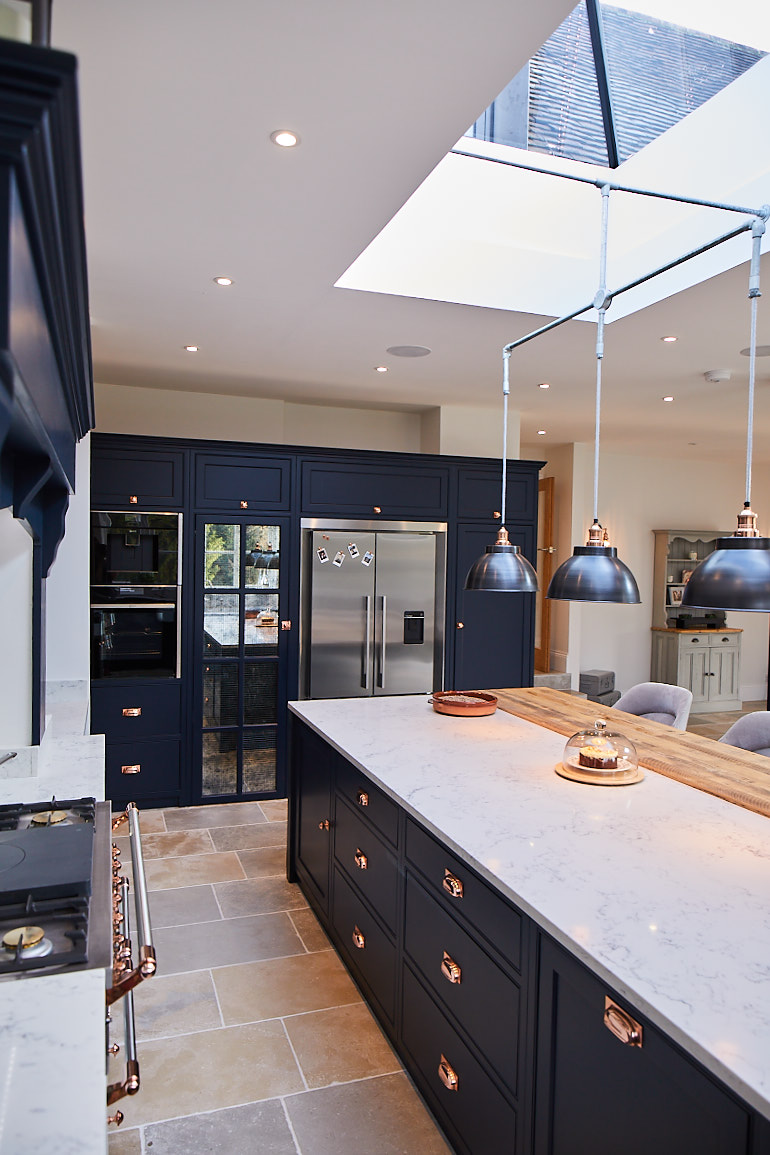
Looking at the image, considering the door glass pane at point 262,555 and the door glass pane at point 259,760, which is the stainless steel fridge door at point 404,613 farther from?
the door glass pane at point 259,760

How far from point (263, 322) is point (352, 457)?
5.26 ft

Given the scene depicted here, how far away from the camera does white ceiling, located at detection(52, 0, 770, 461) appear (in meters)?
1.69

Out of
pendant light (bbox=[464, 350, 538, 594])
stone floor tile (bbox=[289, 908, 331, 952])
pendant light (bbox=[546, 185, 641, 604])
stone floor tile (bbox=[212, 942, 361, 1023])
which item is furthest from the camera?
stone floor tile (bbox=[289, 908, 331, 952])

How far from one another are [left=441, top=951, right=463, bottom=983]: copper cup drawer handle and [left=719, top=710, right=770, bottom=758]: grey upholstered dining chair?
1711mm

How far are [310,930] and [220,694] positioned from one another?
2019 millimetres

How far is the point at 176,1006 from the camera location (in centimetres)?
271

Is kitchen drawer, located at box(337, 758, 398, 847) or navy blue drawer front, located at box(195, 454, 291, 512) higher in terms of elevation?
navy blue drawer front, located at box(195, 454, 291, 512)

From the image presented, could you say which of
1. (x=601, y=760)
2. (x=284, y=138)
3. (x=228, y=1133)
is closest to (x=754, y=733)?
(x=601, y=760)

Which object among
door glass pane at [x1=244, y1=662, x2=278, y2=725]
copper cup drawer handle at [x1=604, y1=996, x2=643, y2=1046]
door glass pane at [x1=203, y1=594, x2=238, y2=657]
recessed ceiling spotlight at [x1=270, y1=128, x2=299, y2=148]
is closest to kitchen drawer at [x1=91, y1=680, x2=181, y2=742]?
door glass pane at [x1=203, y1=594, x2=238, y2=657]

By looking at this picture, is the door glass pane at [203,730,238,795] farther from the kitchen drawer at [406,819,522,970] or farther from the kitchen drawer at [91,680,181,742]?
the kitchen drawer at [406,819,522,970]

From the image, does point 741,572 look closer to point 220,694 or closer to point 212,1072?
point 212,1072

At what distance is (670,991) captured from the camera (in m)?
1.27

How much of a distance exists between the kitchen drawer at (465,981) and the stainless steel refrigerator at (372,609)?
2931 mm

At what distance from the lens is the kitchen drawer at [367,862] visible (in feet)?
8.06
